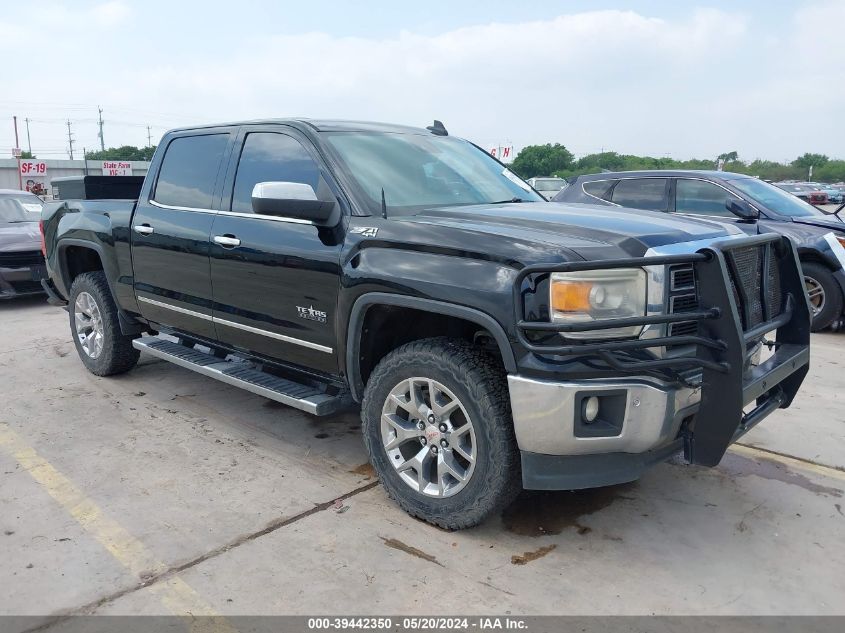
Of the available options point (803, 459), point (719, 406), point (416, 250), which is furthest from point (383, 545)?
point (803, 459)

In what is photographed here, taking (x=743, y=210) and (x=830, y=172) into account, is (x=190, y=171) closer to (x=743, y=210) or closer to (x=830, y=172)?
(x=743, y=210)

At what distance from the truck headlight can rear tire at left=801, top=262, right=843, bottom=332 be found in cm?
561

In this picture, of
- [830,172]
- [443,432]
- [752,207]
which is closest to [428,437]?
[443,432]

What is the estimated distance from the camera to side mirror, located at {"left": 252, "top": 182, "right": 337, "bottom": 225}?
3.48 m

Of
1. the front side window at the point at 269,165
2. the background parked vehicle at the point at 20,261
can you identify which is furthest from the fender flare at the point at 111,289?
the background parked vehicle at the point at 20,261

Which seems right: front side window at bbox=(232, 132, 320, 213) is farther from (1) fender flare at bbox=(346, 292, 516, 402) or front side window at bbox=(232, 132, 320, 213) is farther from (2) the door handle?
(1) fender flare at bbox=(346, 292, 516, 402)

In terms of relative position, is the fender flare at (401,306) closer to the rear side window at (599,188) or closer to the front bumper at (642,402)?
the front bumper at (642,402)

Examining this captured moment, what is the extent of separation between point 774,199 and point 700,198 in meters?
0.81

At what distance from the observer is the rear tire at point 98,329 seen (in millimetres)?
5660

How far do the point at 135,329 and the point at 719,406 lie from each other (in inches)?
175

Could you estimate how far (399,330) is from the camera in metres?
3.71

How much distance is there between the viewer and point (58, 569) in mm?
3049

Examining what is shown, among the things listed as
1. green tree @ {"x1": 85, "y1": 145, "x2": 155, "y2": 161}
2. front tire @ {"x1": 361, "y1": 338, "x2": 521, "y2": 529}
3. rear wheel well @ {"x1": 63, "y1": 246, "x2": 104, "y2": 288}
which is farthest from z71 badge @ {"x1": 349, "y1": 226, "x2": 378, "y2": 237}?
green tree @ {"x1": 85, "y1": 145, "x2": 155, "y2": 161}

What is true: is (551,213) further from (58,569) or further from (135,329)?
(135,329)
